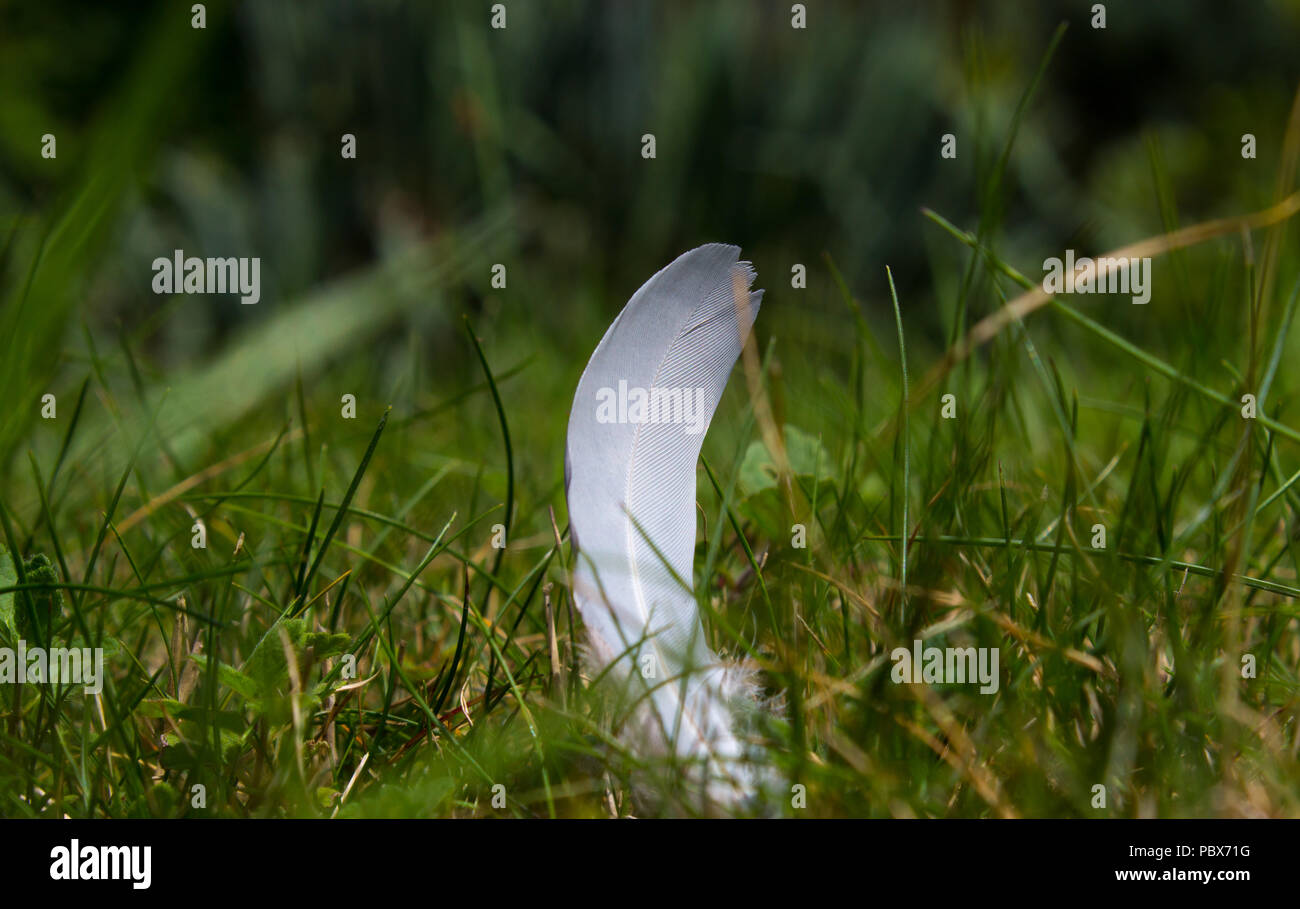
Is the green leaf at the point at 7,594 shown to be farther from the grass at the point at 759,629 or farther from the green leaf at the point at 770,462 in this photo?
→ the green leaf at the point at 770,462

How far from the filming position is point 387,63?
4.65 meters

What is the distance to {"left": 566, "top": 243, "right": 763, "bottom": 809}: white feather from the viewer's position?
91 cm

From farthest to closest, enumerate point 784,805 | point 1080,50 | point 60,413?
point 1080,50
point 60,413
point 784,805

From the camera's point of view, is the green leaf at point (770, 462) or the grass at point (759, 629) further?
the green leaf at point (770, 462)

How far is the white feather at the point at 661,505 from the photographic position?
35.8 inches

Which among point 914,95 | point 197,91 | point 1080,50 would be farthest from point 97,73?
point 1080,50

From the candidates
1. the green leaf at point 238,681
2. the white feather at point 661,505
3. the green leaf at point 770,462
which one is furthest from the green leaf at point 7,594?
the green leaf at point 770,462

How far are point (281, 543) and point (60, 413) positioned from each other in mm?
1724

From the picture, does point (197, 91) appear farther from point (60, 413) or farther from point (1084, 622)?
point (1084, 622)

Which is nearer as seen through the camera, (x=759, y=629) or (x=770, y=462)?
(x=759, y=629)

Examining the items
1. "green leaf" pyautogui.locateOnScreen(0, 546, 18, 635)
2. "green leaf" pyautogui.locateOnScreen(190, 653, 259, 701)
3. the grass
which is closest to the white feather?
the grass

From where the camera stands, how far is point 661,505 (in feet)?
3.39
